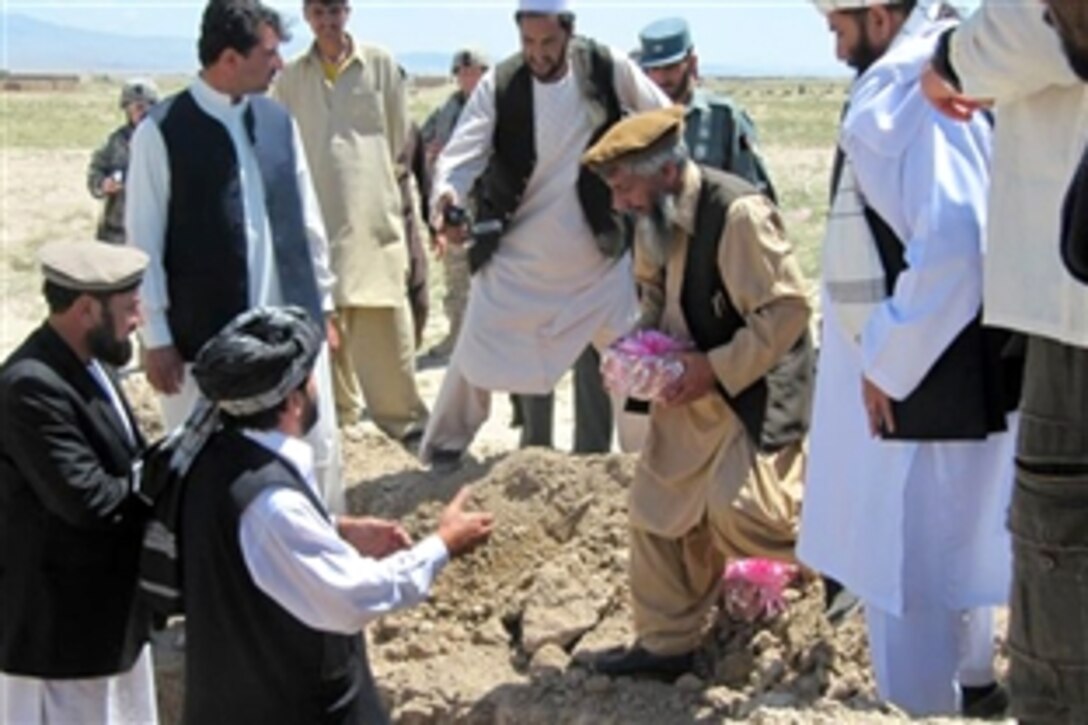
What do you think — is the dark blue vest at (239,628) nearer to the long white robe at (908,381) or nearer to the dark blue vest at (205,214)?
the long white robe at (908,381)

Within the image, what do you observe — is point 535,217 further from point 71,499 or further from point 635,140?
point 71,499

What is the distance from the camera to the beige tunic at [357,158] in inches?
327

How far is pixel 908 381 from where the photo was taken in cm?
462

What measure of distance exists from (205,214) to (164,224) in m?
0.14

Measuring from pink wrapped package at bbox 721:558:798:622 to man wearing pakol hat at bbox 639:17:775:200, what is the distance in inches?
95.4

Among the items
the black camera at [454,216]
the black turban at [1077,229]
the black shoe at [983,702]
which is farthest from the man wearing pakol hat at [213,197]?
the black turban at [1077,229]

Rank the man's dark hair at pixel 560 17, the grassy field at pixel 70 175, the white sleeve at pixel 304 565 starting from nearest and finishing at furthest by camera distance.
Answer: the white sleeve at pixel 304 565 → the man's dark hair at pixel 560 17 → the grassy field at pixel 70 175

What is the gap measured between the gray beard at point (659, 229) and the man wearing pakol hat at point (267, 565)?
4.17 feet

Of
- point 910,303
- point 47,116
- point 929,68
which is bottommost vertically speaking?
point 47,116

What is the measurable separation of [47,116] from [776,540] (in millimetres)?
43848

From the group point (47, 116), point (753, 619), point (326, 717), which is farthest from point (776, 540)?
point (47, 116)

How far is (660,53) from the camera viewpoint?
8.18 m

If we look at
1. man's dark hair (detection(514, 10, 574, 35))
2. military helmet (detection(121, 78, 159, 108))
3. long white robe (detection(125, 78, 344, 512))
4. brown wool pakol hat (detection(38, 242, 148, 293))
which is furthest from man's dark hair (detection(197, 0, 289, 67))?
military helmet (detection(121, 78, 159, 108))

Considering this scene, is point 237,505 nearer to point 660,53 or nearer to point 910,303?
point 910,303
